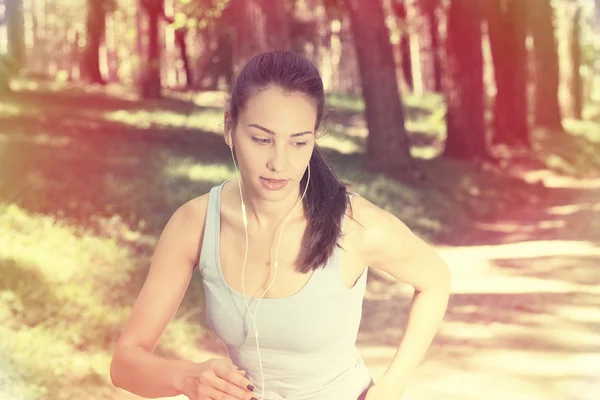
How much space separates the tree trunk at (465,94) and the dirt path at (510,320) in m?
2.96

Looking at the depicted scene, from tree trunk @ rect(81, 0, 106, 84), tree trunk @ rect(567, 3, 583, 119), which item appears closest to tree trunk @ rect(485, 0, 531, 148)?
tree trunk @ rect(567, 3, 583, 119)

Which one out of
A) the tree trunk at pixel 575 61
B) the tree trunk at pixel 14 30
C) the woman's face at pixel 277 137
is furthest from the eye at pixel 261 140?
the tree trunk at pixel 575 61

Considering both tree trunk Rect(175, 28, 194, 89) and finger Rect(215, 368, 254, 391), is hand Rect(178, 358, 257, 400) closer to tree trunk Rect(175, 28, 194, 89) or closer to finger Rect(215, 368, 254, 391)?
finger Rect(215, 368, 254, 391)

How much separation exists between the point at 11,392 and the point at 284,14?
6.07 meters

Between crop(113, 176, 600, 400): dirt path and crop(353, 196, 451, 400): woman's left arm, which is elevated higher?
crop(353, 196, 451, 400): woman's left arm

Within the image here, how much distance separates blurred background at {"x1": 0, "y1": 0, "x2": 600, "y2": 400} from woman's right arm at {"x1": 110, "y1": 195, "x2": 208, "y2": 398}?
0.48 metres

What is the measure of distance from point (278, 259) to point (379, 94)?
9260mm

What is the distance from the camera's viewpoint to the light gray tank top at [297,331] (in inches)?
82.6

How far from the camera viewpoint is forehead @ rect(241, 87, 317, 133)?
85.0 inches

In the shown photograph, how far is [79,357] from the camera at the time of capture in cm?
499

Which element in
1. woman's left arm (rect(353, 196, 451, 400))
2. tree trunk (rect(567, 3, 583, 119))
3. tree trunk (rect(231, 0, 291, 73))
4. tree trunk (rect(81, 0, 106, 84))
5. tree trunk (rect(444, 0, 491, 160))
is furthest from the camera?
tree trunk (rect(567, 3, 583, 119))

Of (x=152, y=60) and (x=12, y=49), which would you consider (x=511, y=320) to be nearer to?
(x=12, y=49)

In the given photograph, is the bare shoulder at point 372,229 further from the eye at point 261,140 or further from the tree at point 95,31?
the tree at point 95,31

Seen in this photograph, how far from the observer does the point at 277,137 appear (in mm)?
2162
